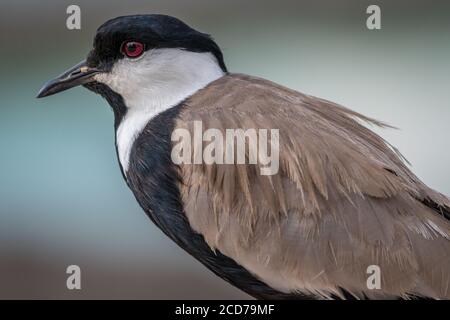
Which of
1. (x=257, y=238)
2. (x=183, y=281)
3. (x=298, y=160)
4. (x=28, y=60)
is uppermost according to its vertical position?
(x=28, y=60)

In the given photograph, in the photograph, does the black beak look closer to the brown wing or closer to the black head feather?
the black head feather

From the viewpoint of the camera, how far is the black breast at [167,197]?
6.97 ft

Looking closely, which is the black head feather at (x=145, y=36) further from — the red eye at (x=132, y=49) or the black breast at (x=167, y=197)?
the black breast at (x=167, y=197)

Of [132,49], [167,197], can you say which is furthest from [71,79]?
[167,197]

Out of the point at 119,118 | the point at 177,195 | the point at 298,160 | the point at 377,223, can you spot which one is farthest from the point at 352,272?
the point at 119,118

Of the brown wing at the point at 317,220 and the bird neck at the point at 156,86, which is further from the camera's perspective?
the bird neck at the point at 156,86

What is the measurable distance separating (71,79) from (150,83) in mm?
192

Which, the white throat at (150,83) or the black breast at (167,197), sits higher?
the white throat at (150,83)

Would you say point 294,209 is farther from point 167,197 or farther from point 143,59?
point 143,59

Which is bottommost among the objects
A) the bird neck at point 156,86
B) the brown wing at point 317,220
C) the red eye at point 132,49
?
the brown wing at point 317,220

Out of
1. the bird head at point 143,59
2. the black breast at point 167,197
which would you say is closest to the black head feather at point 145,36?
the bird head at point 143,59

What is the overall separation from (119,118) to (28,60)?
0.79 meters

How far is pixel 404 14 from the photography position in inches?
114

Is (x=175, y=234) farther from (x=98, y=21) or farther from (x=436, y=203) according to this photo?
(x=98, y=21)
